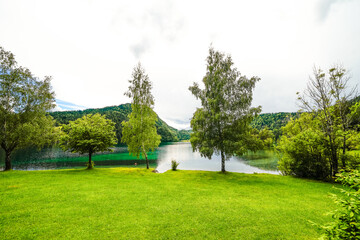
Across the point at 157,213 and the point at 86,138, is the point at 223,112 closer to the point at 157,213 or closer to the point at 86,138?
the point at 157,213

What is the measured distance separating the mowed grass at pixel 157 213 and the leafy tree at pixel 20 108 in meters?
10.4

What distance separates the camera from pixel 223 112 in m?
16.6

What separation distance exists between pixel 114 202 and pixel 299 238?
29.3 feet

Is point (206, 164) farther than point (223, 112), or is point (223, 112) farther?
point (206, 164)

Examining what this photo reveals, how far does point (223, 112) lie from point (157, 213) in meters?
12.3

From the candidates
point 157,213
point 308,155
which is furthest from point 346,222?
point 308,155

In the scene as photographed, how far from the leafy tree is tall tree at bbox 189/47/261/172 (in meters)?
20.3

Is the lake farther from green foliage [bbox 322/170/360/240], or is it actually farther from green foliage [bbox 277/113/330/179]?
green foliage [bbox 322/170/360/240]

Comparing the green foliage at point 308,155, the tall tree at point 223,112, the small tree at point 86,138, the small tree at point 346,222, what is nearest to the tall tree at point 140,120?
the small tree at point 86,138

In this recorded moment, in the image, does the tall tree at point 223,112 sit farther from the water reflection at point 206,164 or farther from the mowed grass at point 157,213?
the mowed grass at point 157,213

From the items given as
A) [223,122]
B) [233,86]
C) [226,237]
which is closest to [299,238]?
[226,237]

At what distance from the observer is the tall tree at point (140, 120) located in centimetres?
2148

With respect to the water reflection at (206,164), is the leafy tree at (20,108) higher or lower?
higher

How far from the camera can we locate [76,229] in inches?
233
